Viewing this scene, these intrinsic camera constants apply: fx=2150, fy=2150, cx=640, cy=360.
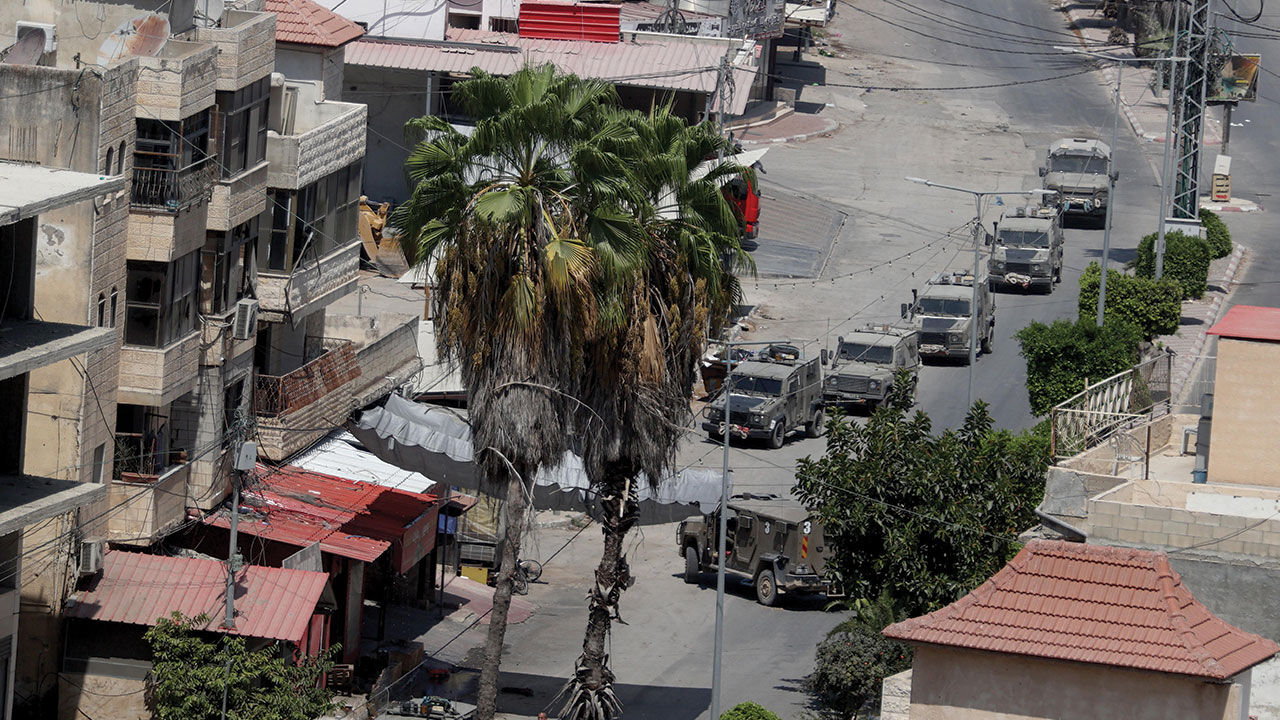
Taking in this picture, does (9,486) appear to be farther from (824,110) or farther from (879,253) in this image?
(824,110)

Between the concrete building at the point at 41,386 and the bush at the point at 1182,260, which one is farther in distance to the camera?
the bush at the point at 1182,260

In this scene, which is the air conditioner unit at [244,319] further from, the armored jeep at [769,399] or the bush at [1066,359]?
the bush at [1066,359]

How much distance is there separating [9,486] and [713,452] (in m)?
25.1

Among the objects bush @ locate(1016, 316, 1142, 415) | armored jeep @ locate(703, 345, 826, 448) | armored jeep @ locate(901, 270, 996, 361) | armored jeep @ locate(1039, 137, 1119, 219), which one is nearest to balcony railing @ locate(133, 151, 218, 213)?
armored jeep @ locate(703, 345, 826, 448)

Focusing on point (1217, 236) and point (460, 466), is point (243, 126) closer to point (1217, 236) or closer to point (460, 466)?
point (460, 466)

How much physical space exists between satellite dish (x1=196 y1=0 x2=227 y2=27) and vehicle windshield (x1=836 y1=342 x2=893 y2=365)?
22.1 meters

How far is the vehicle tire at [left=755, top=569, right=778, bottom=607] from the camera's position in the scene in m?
48.0

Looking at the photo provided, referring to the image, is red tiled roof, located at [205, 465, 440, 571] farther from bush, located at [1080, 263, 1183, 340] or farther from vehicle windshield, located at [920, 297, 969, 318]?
bush, located at [1080, 263, 1183, 340]

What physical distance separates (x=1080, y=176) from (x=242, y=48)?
150ft

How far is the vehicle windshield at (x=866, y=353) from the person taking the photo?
60.0m

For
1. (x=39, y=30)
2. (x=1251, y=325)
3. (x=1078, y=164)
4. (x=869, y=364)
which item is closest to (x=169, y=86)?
(x=39, y=30)

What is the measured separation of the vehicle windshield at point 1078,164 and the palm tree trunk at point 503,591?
163ft

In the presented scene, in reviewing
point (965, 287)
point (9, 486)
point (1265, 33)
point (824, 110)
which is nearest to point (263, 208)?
point (9, 486)

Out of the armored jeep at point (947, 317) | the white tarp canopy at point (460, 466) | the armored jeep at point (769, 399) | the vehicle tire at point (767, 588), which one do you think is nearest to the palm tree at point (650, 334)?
the white tarp canopy at point (460, 466)
